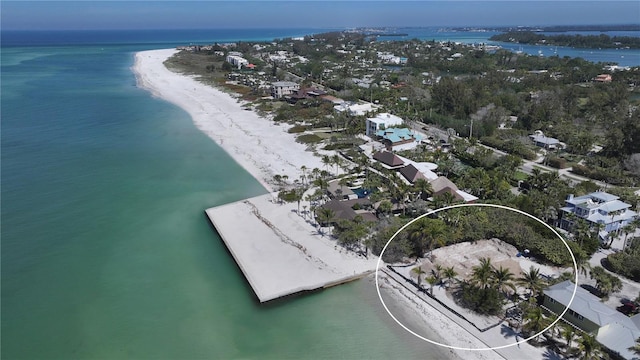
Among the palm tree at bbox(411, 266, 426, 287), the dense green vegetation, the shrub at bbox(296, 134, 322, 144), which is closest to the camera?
the palm tree at bbox(411, 266, 426, 287)

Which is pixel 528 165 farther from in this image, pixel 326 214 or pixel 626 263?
pixel 326 214

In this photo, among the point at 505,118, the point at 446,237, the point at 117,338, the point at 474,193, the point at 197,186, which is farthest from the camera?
the point at 505,118

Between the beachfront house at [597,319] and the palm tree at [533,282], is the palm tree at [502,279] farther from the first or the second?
the beachfront house at [597,319]

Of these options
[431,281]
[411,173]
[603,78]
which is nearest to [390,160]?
[411,173]

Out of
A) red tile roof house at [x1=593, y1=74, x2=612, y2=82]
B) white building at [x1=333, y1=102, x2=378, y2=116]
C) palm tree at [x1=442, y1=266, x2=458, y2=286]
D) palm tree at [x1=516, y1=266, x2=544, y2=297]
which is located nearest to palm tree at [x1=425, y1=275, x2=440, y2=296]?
palm tree at [x1=442, y1=266, x2=458, y2=286]

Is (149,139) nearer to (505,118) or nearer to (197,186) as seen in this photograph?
(197,186)

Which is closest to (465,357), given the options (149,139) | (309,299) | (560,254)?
(309,299)

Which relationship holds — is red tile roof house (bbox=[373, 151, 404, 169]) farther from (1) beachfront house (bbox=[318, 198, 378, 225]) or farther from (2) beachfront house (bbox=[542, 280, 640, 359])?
(2) beachfront house (bbox=[542, 280, 640, 359])
